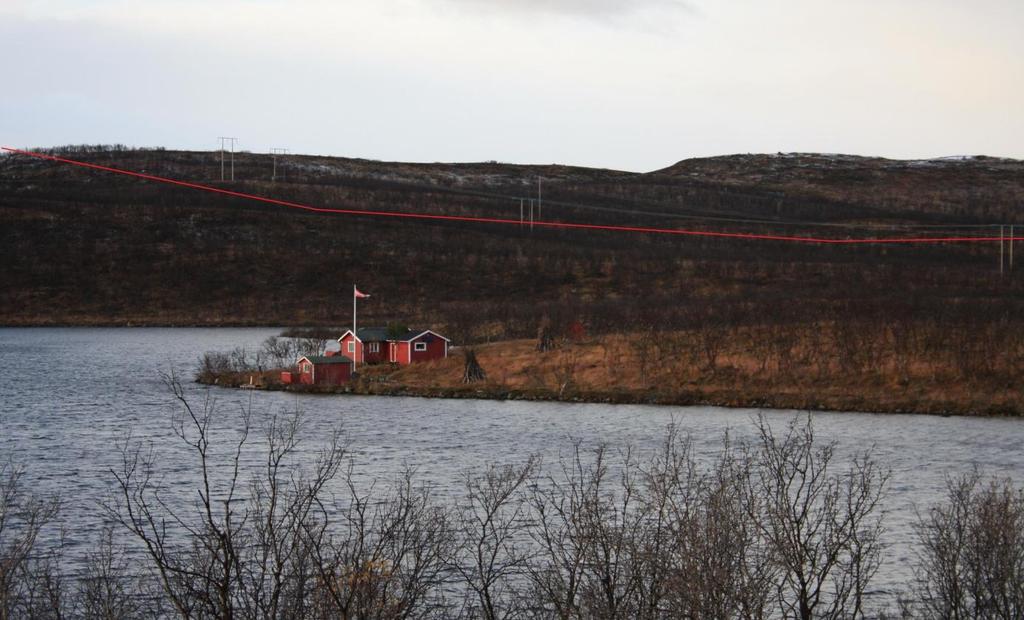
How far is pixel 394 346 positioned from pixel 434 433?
23.2 metres

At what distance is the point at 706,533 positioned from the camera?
17031 millimetres

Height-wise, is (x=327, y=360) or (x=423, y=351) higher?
(x=423, y=351)

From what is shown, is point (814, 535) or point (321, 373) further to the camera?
point (321, 373)

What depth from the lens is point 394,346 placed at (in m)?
70.2

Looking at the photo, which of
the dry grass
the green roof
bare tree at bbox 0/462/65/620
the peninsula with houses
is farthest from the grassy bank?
bare tree at bbox 0/462/65/620

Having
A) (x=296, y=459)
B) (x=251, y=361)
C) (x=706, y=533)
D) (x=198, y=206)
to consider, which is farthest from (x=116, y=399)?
(x=198, y=206)

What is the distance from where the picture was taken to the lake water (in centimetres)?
3547

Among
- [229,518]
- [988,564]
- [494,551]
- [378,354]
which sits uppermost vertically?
[229,518]

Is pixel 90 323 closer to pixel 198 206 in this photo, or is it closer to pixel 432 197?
pixel 198 206

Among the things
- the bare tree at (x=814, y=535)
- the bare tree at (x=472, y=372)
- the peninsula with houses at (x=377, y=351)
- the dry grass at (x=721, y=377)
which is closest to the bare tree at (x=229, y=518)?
the bare tree at (x=814, y=535)

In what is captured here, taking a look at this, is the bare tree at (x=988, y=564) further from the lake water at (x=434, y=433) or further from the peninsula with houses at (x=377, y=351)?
the peninsula with houses at (x=377, y=351)

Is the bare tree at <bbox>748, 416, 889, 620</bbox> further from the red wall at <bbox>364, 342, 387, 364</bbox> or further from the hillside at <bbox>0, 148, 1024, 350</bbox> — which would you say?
the hillside at <bbox>0, 148, 1024, 350</bbox>
